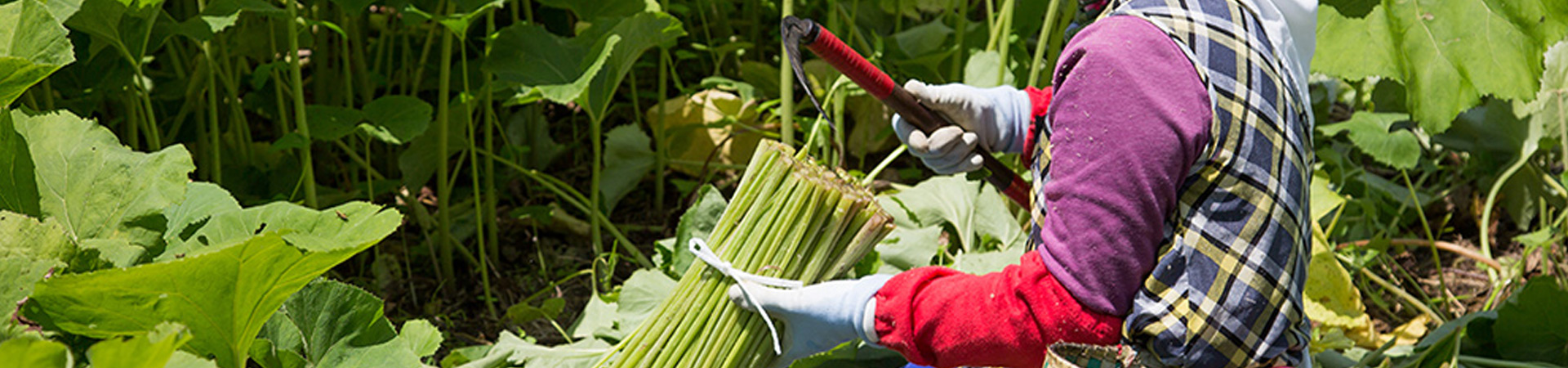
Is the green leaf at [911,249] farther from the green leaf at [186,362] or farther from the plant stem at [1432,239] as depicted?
the green leaf at [186,362]

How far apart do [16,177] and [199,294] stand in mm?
222

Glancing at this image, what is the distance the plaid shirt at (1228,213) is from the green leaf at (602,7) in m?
0.91

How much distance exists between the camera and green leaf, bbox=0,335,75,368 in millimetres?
762

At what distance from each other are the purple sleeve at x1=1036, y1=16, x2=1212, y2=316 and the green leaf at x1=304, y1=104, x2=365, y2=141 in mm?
1044

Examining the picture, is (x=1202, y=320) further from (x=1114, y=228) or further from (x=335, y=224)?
(x=335, y=224)

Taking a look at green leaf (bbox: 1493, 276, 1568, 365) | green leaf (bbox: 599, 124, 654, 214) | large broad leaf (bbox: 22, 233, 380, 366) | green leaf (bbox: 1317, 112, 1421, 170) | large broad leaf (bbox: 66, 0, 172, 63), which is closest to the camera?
large broad leaf (bbox: 22, 233, 380, 366)

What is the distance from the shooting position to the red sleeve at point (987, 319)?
1178 millimetres

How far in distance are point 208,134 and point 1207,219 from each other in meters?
1.59

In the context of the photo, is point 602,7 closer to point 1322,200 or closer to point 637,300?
point 637,300

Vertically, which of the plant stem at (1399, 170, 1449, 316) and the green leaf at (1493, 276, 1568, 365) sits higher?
the green leaf at (1493, 276, 1568, 365)

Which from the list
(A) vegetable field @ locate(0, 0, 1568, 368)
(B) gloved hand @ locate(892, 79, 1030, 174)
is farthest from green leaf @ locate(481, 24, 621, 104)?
Answer: (B) gloved hand @ locate(892, 79, 1030, 174)

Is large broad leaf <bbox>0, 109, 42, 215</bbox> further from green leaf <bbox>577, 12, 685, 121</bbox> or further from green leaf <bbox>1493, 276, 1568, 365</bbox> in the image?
green leaf <bbox>1493, 276, 1568, 365</bbox>

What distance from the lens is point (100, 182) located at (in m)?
1.07

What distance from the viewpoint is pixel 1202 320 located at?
1167 millimetres
